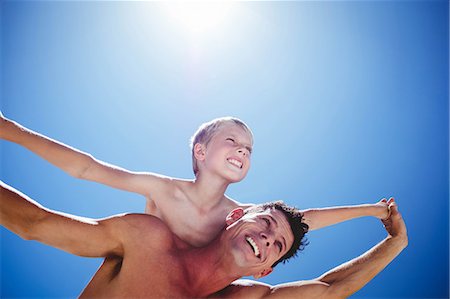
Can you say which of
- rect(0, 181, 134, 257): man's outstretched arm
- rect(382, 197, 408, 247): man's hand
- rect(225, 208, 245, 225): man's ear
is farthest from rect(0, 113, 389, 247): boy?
rect(0, 181, 134, 257): man's outstretched arm

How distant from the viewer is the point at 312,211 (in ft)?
10.5

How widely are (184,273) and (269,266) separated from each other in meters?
0.49

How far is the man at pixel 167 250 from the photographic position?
2.31 meters

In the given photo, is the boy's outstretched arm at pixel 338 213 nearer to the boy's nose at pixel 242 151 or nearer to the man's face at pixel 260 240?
the man's face at pixel 260 240

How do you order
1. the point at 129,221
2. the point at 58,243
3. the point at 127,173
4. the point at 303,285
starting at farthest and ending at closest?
the point at 127,173, the point at 303,285, the point at 129,221, the point at 58,243

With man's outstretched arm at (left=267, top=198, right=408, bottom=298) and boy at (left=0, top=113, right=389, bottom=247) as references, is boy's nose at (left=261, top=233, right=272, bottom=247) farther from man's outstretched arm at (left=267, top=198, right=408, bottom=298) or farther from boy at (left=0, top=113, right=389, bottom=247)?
boy at (left=0, top=113, right=389, bottom=247)

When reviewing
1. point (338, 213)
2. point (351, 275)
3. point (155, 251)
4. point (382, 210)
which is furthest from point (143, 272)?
point (382, 210)

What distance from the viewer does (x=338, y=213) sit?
3256 millimetres

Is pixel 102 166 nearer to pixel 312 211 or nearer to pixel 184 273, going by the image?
pixel 184 273

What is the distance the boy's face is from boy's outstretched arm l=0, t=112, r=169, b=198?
0.36m

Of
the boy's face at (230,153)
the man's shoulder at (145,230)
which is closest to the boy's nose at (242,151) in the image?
the boy's face at (230,153)

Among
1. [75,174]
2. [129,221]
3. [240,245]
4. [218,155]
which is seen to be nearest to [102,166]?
[75,174]

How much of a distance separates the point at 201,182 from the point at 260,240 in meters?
0.67

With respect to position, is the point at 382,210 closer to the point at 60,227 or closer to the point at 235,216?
the point at 235,216
